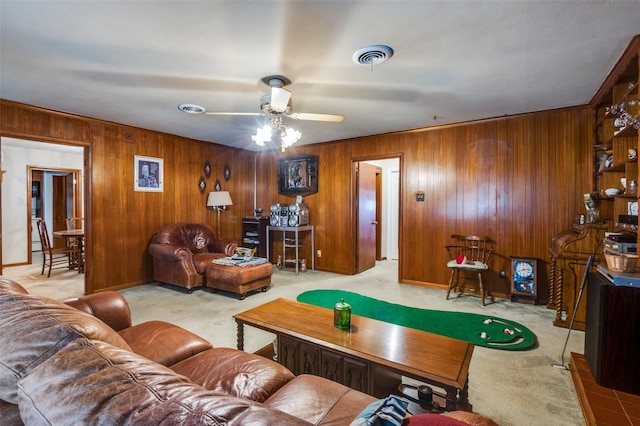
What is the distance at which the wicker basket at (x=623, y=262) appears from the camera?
1.91 metres

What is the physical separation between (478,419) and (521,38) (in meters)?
2.42

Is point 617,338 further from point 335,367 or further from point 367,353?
point 335,367

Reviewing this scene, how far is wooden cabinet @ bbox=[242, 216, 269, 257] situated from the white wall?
13.5 feet

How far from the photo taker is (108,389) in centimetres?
62

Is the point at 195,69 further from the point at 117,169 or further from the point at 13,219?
the point at 13,219

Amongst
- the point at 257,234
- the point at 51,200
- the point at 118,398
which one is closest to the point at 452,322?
the point at 118,398

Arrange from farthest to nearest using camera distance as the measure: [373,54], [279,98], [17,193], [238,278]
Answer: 1. [17,193]
2. [238,278]
3. [279,98]
4. [373,54]

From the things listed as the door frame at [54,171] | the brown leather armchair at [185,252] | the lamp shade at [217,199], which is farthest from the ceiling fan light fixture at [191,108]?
the door frame at [54,171]

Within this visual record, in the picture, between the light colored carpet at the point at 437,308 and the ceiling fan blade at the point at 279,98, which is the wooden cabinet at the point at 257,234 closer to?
the light colored carpet at the point at 437,308

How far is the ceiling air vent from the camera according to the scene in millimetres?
2223

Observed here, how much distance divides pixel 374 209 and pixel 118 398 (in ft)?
19.1

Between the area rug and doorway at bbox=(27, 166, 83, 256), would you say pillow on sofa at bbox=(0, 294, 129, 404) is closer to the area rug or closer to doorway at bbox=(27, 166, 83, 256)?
the area rug

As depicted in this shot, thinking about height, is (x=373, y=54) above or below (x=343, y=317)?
above

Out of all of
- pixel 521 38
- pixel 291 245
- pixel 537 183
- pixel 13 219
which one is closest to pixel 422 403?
pixel 521 38
